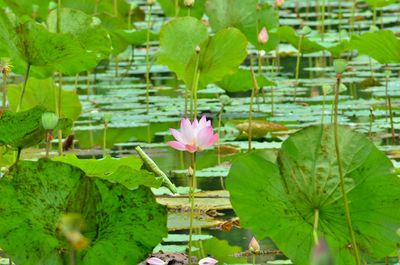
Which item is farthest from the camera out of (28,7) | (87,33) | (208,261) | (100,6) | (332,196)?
(100,6)

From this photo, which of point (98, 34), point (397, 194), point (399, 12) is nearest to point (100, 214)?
point (397, 194)

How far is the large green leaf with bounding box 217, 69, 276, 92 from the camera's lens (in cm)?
407

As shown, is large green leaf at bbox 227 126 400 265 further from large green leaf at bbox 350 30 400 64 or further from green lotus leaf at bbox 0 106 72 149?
large green leaf at bbox 350 30 400 64

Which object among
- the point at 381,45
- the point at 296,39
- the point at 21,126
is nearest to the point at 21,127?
the point at 21,126

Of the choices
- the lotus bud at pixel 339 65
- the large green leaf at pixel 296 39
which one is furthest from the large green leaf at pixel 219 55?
the lotus bud at pixel 339 65

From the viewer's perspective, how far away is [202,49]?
333 centimetres

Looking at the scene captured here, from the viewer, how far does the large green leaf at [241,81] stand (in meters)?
4.07

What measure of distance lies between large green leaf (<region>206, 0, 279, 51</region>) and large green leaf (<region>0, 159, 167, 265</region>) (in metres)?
2.42

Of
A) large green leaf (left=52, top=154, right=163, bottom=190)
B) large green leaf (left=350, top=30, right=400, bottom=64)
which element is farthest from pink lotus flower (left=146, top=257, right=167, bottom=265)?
large green leaf (left=350, top=30, right=400, bottom=64)

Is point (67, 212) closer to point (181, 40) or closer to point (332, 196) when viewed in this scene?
point (332, 196)

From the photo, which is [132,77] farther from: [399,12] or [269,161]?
[269,161]

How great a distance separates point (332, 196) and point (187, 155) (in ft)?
5.27

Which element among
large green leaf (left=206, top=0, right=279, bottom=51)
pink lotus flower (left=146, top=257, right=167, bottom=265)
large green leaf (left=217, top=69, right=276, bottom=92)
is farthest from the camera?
large green leaf (left=206, top=0, right=279, bottom=51)

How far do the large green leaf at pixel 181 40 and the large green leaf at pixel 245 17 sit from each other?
830 mm
